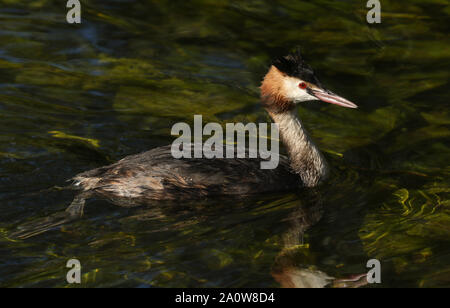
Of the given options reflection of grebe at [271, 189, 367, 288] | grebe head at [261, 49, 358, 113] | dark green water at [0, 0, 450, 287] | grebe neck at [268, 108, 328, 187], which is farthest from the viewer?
grebe neck at [268, 108, 328, 187]

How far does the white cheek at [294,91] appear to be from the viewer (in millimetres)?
7859

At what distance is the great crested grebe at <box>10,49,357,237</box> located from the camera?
294 inches

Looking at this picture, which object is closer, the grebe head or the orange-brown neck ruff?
the grebe head

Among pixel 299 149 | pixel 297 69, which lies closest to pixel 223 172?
pixel 299 149

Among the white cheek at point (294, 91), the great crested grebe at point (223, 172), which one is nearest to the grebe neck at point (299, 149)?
the great crested grebe at point (223, 172)

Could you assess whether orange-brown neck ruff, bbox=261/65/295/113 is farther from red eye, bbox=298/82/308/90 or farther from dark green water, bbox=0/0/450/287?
dark green water, bbox=0/0/450/287

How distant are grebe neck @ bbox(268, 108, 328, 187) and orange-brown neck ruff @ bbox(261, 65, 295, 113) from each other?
68 mm

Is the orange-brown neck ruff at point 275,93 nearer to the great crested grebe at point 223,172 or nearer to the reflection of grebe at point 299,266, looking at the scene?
the great crested grebe at point 223,172

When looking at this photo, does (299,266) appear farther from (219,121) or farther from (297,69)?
(219,121)

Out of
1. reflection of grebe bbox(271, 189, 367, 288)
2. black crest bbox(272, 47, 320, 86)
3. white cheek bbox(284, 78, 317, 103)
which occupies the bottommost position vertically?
reflection of grebe bbox(271, 189, 367, 288)

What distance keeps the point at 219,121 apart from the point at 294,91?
58.1 inches

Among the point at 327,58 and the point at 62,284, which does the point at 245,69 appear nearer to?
the point at 327,58

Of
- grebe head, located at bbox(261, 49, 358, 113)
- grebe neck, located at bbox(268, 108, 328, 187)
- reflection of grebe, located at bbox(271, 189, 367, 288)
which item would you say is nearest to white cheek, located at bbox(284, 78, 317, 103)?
grebe head, located at bbox(261, 49, 358, 113)

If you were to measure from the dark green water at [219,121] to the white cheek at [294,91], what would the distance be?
0.87 m
